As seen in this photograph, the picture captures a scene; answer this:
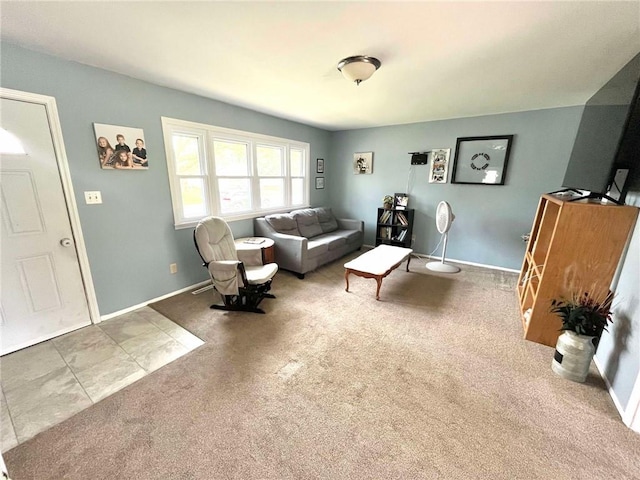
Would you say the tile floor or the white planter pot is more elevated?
the white planter pot

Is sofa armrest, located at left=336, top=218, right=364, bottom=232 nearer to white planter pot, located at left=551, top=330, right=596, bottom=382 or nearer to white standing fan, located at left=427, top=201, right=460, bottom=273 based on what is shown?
white standing fan, located at left=427, top=201, right=460, bottom=273

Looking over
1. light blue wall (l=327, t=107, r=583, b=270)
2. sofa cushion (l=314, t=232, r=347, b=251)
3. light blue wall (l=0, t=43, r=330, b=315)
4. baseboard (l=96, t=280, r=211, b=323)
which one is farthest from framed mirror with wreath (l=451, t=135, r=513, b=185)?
baseboard (l=96, t=280, r=211, b=323)

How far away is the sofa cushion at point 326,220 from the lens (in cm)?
468

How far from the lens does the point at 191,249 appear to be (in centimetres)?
316

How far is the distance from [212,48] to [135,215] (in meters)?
1.79

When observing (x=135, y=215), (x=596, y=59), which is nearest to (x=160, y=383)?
(x=135, y=215)

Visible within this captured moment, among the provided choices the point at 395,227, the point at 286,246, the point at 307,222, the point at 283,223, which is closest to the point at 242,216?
the point at 283,223

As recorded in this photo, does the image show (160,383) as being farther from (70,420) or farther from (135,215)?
(135,215)

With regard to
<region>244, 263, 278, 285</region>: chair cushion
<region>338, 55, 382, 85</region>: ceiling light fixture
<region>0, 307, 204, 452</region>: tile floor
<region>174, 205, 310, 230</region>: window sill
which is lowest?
<region>0, 307, 204, 452</region>: tile floor

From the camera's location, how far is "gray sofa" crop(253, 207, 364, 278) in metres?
3.53

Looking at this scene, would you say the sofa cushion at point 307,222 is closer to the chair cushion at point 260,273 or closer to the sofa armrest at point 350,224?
the sofa armrest at point 350,224

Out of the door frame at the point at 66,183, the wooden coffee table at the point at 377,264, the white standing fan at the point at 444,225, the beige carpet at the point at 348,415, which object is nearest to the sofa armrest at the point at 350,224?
the wooden coffee table at the point at 377,264

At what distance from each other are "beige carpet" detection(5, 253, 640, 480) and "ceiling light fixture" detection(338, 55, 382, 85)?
7.28 feet

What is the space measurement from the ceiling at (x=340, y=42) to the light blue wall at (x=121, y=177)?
15 centimetres
